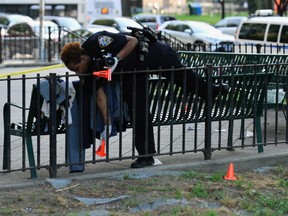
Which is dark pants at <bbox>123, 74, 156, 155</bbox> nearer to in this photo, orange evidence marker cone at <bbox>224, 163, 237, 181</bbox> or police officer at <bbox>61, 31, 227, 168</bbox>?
police officer at <bbox>61, 31, 227, 168</bbox>

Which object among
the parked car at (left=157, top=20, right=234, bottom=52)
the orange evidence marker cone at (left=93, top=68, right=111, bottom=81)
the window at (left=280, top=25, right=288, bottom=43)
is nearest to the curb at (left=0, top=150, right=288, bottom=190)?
the orange evidence marker cone at (left=93, top=68, right=111, bottom=81)

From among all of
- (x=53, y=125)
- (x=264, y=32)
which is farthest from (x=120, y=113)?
(x=264, y=32)

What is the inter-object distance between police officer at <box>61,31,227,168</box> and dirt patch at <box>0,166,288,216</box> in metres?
0.46

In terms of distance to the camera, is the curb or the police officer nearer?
the curb

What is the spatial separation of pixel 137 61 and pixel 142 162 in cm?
96

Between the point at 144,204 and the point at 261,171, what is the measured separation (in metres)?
1.79

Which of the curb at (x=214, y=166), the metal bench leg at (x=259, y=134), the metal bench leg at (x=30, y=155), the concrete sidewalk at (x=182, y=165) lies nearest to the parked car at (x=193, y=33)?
the metal bench leg at (x=259, y=134)

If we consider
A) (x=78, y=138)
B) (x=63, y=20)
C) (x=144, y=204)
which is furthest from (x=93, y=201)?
(x=63, y=20)

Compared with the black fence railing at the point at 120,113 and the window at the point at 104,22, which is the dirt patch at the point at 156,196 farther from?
the window at the point at 104,22

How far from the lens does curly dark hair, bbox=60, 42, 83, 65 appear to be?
7293 millimetres

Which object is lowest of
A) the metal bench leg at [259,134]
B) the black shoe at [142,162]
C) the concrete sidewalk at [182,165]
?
the concrete sidewalk at [182,165]

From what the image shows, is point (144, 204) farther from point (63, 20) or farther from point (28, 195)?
point (63, 20)

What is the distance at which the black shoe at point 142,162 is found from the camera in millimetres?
7656

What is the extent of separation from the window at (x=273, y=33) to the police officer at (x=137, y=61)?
610 inches
